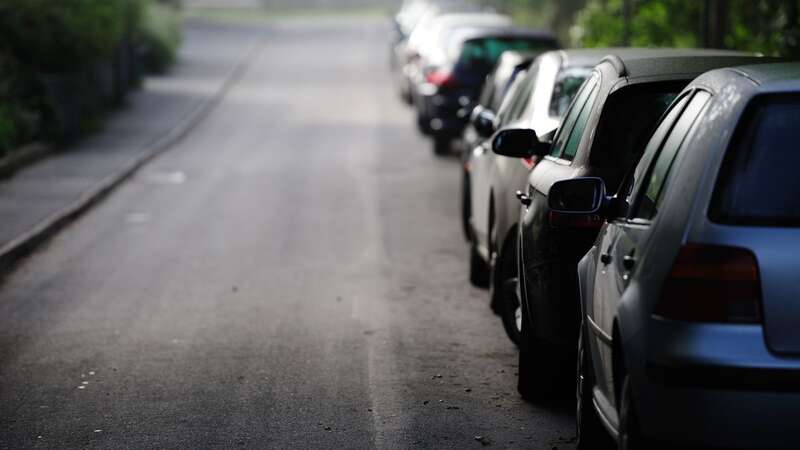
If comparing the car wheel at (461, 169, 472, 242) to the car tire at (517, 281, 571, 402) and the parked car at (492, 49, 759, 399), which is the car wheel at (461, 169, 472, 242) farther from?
the parked car at (492, 49, 759, 399)

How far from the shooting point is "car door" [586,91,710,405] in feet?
19.3

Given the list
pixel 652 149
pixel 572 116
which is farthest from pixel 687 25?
pixel 652 149

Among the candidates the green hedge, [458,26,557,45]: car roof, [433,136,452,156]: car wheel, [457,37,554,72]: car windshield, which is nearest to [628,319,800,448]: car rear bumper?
[458,26,557,45]: car roof

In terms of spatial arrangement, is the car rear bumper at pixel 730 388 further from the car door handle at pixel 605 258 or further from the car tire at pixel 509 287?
the car tire at pixel 509 287

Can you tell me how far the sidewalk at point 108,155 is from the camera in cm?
1623

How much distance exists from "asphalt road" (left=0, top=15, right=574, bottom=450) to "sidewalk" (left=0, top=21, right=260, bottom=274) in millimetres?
320

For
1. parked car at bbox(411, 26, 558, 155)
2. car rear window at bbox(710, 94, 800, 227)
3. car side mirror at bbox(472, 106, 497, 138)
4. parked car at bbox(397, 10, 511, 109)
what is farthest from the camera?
parked car at bbox(397, 10, 511, 109)

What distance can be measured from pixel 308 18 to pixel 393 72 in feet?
103

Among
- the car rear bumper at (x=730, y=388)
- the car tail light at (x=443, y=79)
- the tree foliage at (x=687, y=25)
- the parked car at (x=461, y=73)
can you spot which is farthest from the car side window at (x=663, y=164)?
the car tail light at (x=443, y=79)

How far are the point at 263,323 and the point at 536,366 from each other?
2964 millimetres

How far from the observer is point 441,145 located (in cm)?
2400

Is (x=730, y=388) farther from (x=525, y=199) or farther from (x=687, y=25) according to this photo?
(x=687, y=25)

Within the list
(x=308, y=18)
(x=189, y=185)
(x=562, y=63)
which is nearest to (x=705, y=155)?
(x=562, y=63)

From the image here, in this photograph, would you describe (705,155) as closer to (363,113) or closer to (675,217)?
(675,217)
